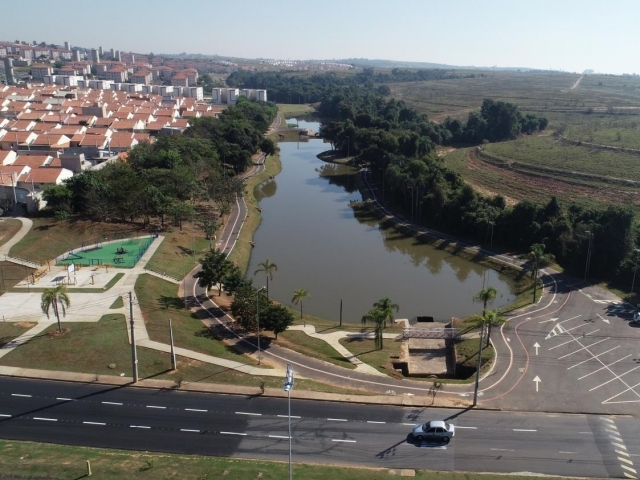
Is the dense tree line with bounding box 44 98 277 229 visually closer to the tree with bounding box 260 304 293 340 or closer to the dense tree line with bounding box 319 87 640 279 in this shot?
the tree with bounding box 260 304 293 340

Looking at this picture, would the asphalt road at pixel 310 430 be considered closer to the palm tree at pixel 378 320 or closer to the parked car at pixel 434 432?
the parked car at pixel 434 432

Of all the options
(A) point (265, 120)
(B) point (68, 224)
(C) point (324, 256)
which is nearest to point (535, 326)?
(C) point (324, 256)

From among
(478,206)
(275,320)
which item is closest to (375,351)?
(275,320)

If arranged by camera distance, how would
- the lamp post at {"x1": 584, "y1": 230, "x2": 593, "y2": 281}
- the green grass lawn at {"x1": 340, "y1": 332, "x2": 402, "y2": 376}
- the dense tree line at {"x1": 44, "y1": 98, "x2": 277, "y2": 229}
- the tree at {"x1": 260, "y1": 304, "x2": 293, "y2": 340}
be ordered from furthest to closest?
the dense tree line at {"x1": 44, "y1": 98, "x2": 277, "y2": 229}
the lamp post at {"x1": 584, "y1": 230, "x2": 593, "y2": 281}
the tree at {"x1": 260, "y1": 304, "x2": 293, "y2": 340}
the green grass lawn at {"x1": 340, "y1": 332, "x2": 402, "y2": 376}

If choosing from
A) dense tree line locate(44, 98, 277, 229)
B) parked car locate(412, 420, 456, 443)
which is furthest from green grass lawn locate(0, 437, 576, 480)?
dense tree line locate(44, 98, 277, 229)

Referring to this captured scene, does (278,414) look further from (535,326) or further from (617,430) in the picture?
(535,326)

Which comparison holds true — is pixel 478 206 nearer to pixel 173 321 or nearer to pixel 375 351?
pixel 375 351
